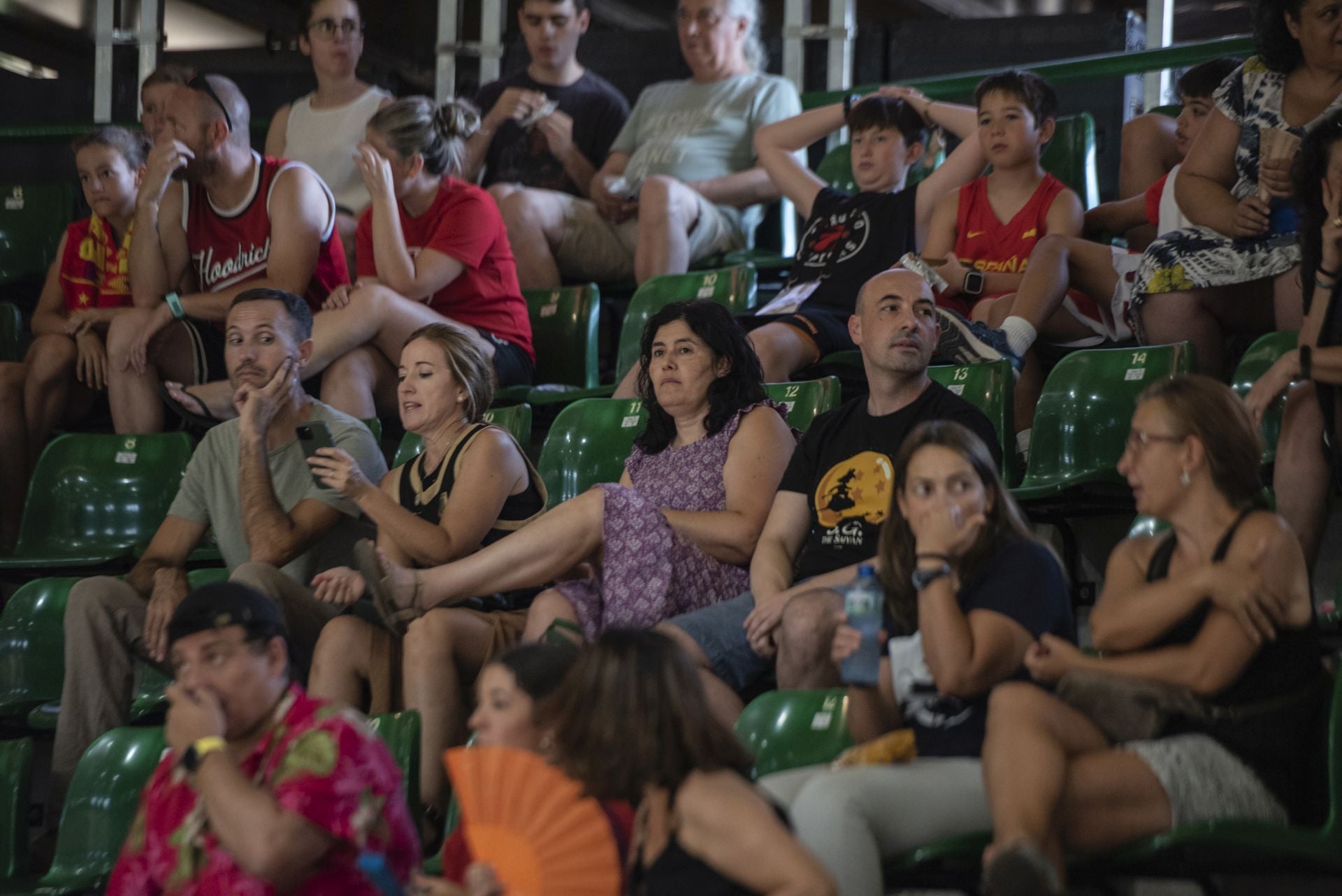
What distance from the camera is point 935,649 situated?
2238mm

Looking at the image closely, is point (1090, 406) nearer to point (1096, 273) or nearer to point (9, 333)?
point (1096, 273)

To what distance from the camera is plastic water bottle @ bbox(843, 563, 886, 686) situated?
7.60 ft

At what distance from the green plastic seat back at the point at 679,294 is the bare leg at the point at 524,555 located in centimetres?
166

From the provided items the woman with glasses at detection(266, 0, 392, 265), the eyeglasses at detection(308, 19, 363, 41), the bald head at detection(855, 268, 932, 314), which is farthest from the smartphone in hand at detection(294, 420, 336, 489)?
the eyeglasses at detection(308, 19, 363, 41)

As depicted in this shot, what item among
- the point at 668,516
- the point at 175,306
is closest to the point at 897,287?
the point at 668,516

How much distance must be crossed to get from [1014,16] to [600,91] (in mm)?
1597

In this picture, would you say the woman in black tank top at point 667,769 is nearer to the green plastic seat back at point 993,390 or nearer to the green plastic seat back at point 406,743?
the green plastic seat back at point 406,743

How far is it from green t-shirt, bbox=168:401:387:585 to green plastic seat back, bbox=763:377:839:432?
3.15 feet

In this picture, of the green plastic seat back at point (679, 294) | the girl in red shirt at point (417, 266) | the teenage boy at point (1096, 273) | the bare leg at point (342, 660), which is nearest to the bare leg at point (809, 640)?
the bare leg at point (342, 660)

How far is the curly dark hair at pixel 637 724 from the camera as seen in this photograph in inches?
Result: 74.2

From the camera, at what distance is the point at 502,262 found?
15.5 feet

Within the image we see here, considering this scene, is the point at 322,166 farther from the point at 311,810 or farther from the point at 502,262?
the point at 311,810

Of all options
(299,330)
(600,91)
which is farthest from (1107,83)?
(299,330)

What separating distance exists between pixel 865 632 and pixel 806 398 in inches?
58.1
